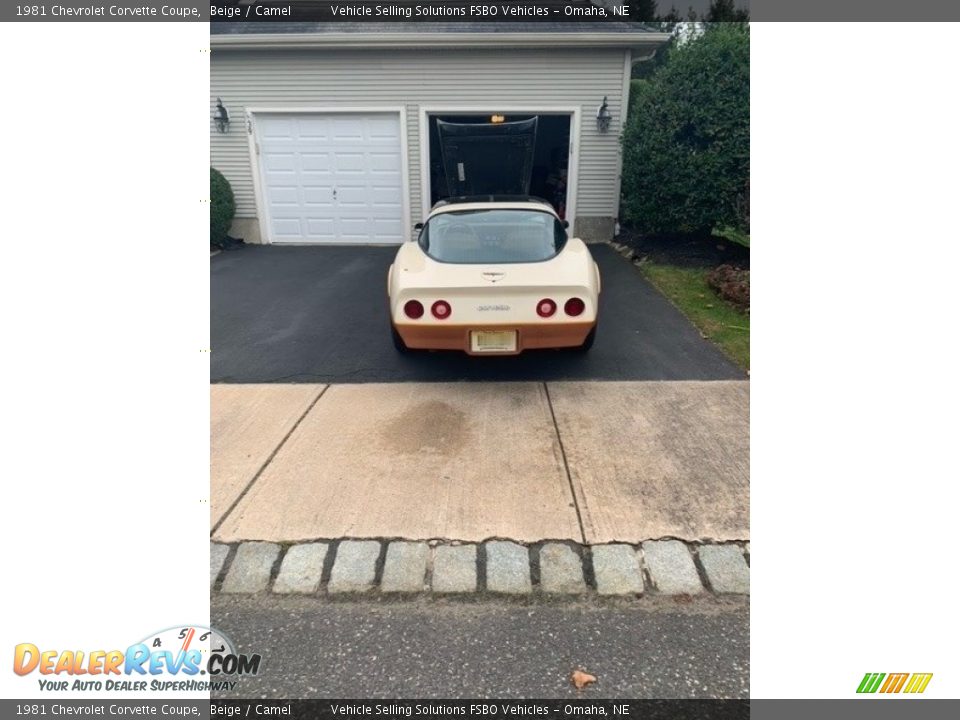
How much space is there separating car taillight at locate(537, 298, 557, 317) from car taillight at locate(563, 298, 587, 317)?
8 cm

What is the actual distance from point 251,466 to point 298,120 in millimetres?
8519

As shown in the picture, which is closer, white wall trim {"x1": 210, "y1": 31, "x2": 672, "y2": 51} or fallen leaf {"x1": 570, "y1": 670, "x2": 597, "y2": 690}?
fallen leaf {"x1": 570, "y1": 670, "x2": 597, "y2": 690}

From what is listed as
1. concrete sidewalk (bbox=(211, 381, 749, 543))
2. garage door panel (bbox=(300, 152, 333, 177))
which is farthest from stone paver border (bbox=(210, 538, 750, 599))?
garage door panel (bbox=(300, 152, 333, 177))

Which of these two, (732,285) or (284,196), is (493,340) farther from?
(284,196)

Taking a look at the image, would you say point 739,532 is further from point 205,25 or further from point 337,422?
point 205,25

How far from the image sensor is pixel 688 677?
6.63 ft

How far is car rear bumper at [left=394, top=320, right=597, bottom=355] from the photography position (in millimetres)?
3930

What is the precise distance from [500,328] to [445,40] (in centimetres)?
730

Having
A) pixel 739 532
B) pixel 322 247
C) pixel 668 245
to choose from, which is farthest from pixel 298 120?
pixel 739 532

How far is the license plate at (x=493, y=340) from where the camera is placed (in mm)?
3953

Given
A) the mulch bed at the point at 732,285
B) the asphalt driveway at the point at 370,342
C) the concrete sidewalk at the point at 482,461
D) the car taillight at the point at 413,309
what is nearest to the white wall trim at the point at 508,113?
the asphalt driveway at the point at 370,342

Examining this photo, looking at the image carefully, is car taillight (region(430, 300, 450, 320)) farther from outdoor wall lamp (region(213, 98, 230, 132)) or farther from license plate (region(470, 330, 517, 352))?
outdoor wall lamp (region(213, 98, 230, 132))
